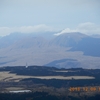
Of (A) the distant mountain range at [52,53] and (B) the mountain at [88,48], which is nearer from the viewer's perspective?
(A) the distant mountain range at [52,53]

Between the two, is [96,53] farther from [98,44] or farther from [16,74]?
[16,74]

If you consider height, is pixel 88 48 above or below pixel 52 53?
above

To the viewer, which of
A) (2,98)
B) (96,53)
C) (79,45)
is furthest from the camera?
(79,45)

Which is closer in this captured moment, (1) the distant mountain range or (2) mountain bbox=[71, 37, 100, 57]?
(1) the distant mountain range

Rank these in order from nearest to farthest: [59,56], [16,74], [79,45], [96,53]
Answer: [16,74]
[59,56]
[96,53]
[79,45]

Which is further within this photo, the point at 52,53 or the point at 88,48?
the point at 88,48

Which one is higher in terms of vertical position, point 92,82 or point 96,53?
point 96,53

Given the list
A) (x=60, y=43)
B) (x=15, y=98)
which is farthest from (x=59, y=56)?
(x=15, y=98)

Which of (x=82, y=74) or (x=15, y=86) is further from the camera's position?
(x=82, y=74)

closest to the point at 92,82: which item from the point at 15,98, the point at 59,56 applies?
the point at 15,98
